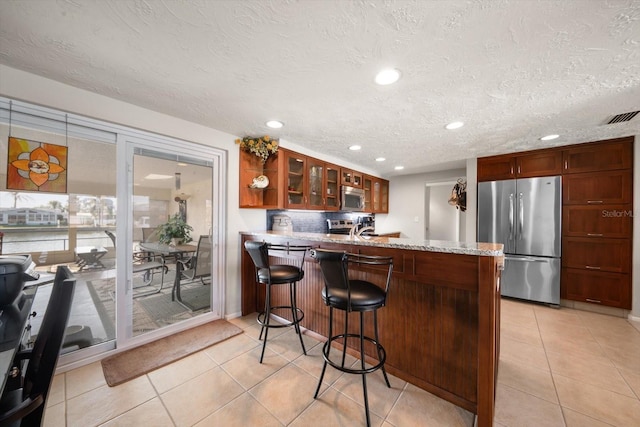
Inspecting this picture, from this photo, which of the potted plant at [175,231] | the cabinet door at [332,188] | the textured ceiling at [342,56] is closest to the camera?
the textured ceiling at [342,56]

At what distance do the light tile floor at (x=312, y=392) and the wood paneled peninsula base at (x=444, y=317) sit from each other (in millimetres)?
130

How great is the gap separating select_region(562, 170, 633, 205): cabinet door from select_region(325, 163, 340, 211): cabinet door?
321cm

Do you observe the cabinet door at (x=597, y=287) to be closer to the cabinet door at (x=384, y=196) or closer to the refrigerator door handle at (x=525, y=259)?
the refrigerator door handle at (x=525, y=259)

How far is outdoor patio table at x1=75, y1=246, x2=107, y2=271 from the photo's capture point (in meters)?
2.01

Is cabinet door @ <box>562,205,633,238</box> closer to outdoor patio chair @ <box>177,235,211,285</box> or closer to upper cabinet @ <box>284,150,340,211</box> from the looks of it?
upper cabinet @ <box>284,150,340,211</box>

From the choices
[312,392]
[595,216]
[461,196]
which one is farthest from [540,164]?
[312,392]

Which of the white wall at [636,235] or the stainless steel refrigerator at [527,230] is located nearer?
the white wall at [636,235]

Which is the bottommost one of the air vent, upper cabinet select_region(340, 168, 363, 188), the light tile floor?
the light tile floor

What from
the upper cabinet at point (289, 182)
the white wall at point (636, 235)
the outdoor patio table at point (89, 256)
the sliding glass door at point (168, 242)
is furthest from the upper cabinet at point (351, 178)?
the white wall at point (636, 235)

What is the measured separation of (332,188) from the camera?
4.07 meters

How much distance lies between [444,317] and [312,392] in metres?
1.07

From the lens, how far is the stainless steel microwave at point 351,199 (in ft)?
13.6

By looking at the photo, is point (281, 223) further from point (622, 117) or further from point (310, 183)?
point (622, 117)

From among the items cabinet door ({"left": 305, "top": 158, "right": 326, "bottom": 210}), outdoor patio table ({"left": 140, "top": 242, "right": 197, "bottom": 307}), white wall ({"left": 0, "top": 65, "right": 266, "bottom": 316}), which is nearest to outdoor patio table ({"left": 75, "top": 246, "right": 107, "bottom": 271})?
outdoor patio table ({"left": 140, "top": 242, "right": 197, "bottom": 307})
